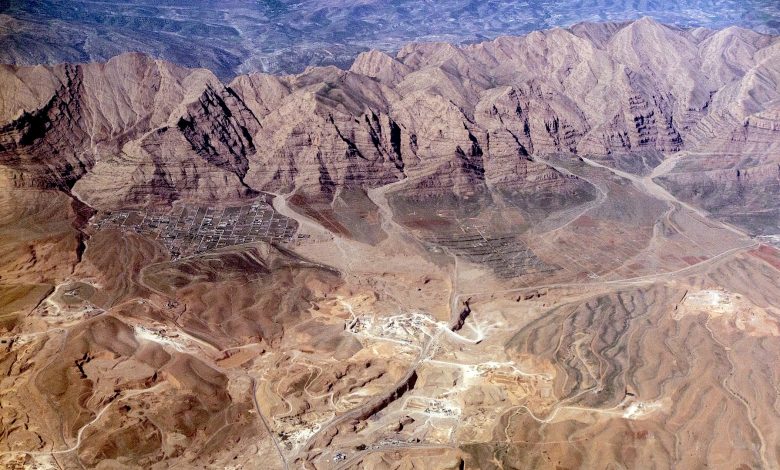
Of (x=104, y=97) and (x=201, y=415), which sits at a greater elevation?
(x=104, y=97)

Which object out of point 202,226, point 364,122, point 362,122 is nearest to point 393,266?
point 202,226

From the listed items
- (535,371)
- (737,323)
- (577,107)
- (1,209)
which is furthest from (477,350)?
(577,107)

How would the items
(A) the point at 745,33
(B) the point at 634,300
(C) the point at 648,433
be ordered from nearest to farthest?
1. (C) the point at 648,433
2. (B) the point at 634,300
3. (A) the point at 745,33

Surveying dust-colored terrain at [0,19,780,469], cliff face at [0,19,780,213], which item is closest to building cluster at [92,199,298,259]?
dust-colored terrain at [0,19,780,469]

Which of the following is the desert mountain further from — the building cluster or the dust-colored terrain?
the building cluster

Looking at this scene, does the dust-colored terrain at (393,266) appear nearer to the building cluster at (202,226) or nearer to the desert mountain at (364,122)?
the building cluster at (202,226)

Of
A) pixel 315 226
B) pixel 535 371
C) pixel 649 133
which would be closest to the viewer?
pixel 535 371

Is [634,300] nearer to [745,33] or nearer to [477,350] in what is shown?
[477,350]
